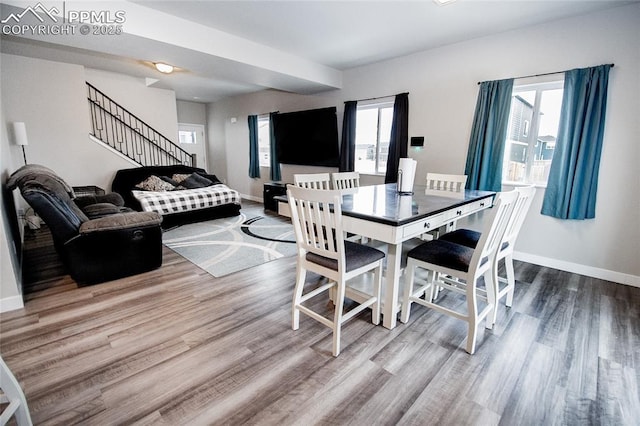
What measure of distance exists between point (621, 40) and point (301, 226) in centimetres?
358

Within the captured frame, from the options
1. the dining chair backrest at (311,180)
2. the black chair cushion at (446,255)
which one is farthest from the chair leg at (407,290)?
the dining chair backrest at (311,180)

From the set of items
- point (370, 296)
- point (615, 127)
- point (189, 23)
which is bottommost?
point (370, 296)

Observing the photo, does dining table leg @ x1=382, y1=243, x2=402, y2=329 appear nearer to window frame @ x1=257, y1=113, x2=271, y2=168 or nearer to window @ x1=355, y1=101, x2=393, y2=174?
window @ x1=355, y1=101, x2=393, y2=174

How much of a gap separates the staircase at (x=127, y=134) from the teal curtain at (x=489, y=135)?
6205mm

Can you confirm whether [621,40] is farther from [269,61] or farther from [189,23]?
[189,23]

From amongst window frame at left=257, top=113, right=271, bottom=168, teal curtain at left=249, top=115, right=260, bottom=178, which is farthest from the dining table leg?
teal curtain at left=249, top=115, right=260, bottom=178

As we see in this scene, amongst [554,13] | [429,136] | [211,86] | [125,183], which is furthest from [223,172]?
[554,13]

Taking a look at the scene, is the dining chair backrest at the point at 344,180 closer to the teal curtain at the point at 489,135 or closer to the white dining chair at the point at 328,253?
the white dining chair at the point at 328,253

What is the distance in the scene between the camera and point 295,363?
1.74m

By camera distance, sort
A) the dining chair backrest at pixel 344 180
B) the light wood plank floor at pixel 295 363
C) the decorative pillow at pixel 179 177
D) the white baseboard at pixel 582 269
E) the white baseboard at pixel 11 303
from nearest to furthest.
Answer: the light wood plank floor at pixel 295 363
the white baseboard at pixel 11 303
the white baseboard at pixel 582 269
the dining chair backrest at pixel 344 180
the decorative pillow at pixel 179 177

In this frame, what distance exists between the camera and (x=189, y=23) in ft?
10.4

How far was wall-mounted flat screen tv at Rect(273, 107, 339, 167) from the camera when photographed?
524 centimetres

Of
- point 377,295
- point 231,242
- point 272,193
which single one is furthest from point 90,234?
point 272,193

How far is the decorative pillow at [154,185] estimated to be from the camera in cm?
525
